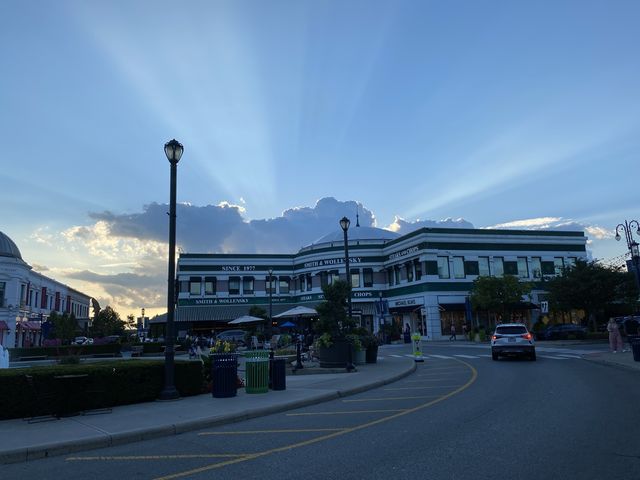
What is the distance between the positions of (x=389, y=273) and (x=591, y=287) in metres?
22.9

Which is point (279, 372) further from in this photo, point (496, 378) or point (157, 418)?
point (496, 378)

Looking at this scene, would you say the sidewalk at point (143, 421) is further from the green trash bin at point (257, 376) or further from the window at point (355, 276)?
the window at point (355, 276)

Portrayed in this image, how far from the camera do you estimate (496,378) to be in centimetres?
1600

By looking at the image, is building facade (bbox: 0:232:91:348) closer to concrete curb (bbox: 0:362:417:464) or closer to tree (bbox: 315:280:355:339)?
tree (bbox: 315:280:355:339)

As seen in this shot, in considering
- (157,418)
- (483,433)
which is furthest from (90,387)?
(483,433)

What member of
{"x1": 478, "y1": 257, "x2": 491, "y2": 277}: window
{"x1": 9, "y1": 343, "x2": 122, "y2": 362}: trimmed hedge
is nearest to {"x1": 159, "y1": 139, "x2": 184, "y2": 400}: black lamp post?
{"x1": 9, "y1": 343, "x2": 122, "y2": 362}: trimmed hedge

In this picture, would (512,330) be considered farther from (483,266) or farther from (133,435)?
(483,266)

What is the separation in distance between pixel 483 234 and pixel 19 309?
168ft

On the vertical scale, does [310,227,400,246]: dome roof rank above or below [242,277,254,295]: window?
above

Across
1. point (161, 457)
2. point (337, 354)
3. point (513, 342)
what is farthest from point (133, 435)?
point (513, 342)

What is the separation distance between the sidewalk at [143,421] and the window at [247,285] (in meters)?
49.9

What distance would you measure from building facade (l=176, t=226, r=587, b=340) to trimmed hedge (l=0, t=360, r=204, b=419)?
31429 mm

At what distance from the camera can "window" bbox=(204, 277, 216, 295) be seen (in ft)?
208

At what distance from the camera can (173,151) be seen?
13789 mm
